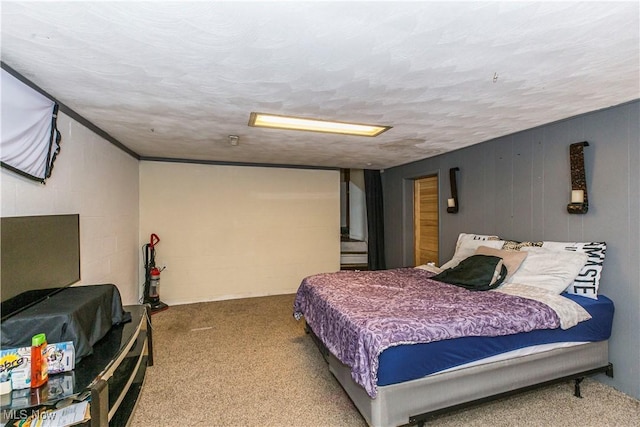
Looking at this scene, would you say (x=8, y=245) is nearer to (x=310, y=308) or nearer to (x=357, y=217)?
(x=310, y=308)

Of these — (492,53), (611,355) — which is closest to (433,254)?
(611,355)

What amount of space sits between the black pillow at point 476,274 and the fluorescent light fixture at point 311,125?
62.6 inches

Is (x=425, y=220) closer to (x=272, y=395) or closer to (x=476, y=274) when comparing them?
(x=476, y=274)

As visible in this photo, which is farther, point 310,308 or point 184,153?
point 184,153

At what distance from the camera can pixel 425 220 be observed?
4918 mm

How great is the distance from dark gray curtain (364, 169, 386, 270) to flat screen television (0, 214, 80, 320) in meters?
4.61

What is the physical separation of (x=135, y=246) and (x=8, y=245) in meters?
2.85

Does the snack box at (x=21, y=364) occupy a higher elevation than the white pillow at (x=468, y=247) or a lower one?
lower

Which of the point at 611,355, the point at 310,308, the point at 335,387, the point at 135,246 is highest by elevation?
the point at 135,246

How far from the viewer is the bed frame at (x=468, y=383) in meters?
1.85

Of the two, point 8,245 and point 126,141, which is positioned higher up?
point 126,141

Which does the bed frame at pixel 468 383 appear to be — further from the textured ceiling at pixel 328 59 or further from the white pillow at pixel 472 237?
the textured ceiling at pixel 328 59

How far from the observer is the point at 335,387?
2.46 metres

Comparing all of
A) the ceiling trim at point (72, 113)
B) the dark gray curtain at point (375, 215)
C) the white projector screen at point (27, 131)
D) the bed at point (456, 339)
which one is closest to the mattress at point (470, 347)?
the bed at point (456, 339)
